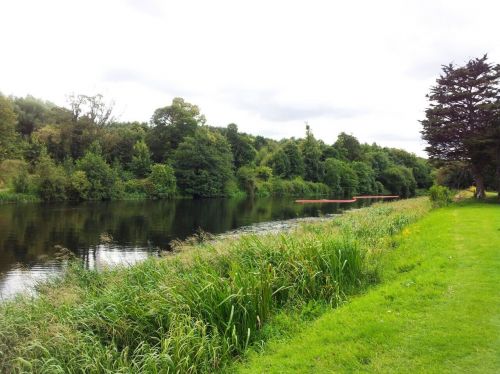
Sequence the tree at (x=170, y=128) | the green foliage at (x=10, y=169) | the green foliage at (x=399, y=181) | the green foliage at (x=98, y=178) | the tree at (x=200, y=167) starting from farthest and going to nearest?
the green foliage at (x=399, y=181) → the tree at (x=170, y=128) → the tree at (x=200, y=167) → the green foliage at (x=98, y=178) → the green foliage at (x=10, y=169)

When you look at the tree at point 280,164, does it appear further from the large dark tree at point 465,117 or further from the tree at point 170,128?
the large dark tree at point 465,117

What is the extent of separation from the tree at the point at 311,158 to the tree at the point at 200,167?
97.6 feet

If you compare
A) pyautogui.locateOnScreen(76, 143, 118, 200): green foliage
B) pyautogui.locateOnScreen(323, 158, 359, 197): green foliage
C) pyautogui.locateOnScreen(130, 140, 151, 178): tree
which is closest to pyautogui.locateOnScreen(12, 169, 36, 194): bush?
pyautogui.locateOnScreen(76, 143, 118, 200): green foliage

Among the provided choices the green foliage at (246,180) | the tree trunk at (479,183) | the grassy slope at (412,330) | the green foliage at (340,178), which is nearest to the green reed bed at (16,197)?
the green foliage at (246,180)

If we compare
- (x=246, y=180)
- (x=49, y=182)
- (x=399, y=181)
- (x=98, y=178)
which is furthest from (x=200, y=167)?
(x=399, y=181)

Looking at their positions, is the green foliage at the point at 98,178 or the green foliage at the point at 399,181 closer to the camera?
the green foliage at the point at 98,178

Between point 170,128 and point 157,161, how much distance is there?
6.95 m

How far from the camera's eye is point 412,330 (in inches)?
260

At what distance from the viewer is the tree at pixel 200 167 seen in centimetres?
7156

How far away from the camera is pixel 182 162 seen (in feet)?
237

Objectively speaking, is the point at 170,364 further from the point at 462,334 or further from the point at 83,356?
the point at 462,334

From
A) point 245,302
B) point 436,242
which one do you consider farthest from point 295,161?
point 245,302

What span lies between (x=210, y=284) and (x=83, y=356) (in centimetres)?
252

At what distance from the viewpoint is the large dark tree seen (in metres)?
27.9
